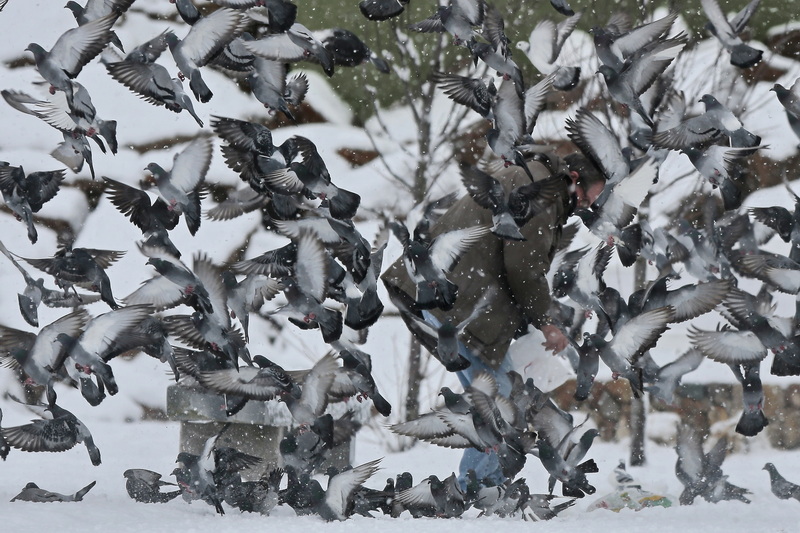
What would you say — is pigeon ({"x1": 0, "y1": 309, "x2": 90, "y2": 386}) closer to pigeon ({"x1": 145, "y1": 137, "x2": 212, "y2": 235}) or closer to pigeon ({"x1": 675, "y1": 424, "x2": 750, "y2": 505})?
pigeon ({"x1": 145, "y1": 137, "x2": 212, "y2": 235})

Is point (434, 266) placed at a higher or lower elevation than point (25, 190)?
lower

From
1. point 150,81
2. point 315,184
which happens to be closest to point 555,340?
point 315,184

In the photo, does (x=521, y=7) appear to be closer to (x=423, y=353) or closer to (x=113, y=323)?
(x=423, y=353)

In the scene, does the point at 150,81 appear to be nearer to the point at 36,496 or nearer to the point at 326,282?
the point at 326,282

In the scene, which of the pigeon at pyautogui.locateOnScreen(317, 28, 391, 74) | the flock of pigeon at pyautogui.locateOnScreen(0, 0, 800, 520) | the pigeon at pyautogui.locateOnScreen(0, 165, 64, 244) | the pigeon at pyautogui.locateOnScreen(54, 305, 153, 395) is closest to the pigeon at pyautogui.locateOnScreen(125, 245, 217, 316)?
the flock of pigeon at pyautogui.locateOnScreen(0, 0, 800, 520)

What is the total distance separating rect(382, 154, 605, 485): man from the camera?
3.23m

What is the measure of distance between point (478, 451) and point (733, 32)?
187cm

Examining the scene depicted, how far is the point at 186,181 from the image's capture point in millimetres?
3223

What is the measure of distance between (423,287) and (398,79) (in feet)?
11.5

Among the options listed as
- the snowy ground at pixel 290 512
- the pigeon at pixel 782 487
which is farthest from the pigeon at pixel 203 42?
the pigeon at pixel 782 487

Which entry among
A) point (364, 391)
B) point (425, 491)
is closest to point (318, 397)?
point (364, 391)

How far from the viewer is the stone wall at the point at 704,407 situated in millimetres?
5855

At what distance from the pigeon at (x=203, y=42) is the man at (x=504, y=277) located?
102 centimetres

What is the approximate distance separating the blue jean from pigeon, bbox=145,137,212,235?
95 centimetres
